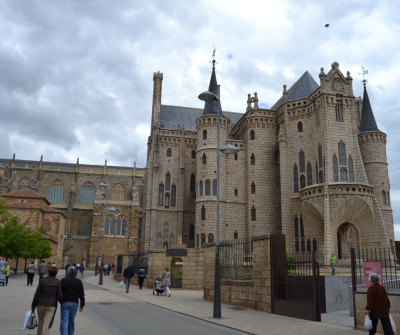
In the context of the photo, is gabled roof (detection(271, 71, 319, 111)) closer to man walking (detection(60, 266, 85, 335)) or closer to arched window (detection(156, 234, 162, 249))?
arched window (detection(156, 234, 162, 249))

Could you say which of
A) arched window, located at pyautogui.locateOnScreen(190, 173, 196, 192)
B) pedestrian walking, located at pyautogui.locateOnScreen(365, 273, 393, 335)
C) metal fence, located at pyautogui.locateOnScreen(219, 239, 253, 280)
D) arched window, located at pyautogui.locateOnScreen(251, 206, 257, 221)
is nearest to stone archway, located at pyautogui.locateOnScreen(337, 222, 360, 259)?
arched window, located at pyautogui.locateOnScreen(251, 206, 257, 221)

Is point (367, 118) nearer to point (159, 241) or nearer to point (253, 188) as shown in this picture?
point (253, 188)

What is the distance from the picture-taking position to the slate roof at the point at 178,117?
170ft

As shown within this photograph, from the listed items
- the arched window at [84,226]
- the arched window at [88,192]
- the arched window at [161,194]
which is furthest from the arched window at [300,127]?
the arched window at [88,192]

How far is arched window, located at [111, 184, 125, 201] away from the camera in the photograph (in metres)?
68.6

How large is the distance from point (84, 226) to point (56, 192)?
820 centimetres

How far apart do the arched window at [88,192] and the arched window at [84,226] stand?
138 inches

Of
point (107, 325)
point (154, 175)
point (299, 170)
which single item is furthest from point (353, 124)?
point (107, 325)

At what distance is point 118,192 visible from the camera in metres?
69.4

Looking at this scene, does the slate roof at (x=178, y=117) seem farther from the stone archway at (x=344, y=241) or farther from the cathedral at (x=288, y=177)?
the stone archway at (x=344, y=241)

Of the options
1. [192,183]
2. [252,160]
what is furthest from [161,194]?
[252,160]

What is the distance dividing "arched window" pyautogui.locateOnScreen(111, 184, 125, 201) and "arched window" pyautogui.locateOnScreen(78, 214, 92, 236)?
231 inches

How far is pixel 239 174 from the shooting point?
42.2 m

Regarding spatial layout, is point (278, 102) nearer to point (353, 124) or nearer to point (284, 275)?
point (353, 124)
